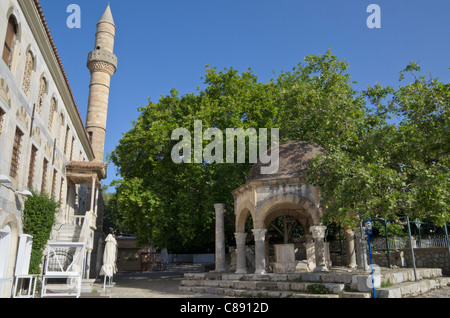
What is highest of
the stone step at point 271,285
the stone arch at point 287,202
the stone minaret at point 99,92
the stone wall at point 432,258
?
the stone minaret at point 99,92

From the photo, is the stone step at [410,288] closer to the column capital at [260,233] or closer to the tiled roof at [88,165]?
the column capital at [260,233]

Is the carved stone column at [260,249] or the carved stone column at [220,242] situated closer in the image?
the carved stone column at [260,249]

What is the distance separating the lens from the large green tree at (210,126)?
56.7ft

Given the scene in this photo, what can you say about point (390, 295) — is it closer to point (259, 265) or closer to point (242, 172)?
point (259, 265)

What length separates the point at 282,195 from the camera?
1315 centimetres

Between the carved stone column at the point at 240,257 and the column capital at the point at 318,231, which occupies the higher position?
the column capital at the point at 318,231

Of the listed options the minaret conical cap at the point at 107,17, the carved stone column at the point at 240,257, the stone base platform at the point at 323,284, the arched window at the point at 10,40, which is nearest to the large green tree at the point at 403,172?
the stone base platform at the point at 323,284

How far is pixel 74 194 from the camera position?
22.5m

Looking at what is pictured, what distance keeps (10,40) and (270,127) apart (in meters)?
13.7

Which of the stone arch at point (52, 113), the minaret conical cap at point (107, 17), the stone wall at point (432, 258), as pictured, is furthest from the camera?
the minaret conical cap at point (107, 17)

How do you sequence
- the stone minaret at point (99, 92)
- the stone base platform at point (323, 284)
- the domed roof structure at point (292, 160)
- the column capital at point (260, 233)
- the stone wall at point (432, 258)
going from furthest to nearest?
the stone minaret at point (99, 92) → the stone wall at point (432, 258) → the domed roof structure at point (292, 160) → the column capital at point (260, 233) → the stone base platform at point (323, 284)

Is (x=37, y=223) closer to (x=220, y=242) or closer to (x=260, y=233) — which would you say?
(x=220, y=242)

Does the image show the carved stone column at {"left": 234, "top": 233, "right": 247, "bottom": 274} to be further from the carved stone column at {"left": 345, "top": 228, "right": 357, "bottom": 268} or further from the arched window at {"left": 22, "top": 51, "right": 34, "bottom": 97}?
the arched window at {"left": 22, "top": 51, "right": 34, "bottom": 97}
